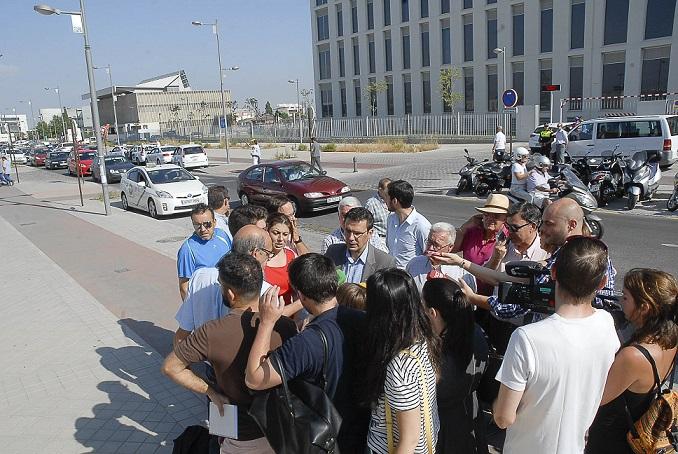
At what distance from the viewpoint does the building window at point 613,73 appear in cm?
3725

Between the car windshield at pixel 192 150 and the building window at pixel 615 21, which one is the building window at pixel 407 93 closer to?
the building window at pixel 615 21

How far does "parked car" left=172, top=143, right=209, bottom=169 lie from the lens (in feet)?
99.4

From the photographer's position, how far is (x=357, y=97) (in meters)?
56.2

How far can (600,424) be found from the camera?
9.27ft

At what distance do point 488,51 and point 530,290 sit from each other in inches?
1758

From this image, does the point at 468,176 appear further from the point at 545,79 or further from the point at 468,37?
the point at 468,37

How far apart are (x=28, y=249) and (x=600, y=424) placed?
1220cm

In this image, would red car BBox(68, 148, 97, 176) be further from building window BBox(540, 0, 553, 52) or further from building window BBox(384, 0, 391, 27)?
building window BBox(540, 0, 553, 52)

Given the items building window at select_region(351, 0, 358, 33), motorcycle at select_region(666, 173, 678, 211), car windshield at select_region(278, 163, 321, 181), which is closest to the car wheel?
car windshield at select_region(278, 163, 321, 181)

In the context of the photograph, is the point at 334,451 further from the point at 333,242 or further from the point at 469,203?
the point at 469,203

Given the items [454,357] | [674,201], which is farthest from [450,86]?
[454,357]

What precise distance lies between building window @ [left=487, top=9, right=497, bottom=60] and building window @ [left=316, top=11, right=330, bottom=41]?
1986 centimetres

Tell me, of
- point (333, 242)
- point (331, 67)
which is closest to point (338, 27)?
point (331, 67)

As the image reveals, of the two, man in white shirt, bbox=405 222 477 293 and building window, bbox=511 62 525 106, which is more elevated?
building window, bbox=511 62 525 106
